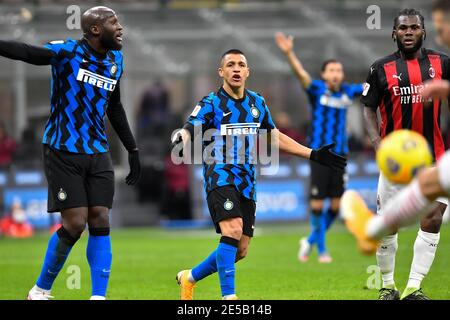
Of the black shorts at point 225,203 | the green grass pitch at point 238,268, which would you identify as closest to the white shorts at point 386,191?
the green grass pitch at point 238,268

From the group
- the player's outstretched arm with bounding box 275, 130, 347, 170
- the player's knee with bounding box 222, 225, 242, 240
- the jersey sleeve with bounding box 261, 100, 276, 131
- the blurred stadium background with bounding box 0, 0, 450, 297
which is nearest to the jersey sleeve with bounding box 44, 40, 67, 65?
the jersey sleeve with bounding box 261, 100, 276, 131

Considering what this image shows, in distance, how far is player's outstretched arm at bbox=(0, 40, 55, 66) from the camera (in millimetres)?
7180

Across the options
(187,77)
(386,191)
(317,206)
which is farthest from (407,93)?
(187,77)

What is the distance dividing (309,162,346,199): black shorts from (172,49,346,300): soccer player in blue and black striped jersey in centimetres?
513

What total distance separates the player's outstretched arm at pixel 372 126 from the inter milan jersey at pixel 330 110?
486 cm

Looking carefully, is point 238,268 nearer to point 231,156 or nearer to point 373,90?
point 231,156

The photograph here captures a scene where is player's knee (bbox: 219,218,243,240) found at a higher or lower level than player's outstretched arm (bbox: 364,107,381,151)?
lower

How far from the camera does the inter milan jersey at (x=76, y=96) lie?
7816mm

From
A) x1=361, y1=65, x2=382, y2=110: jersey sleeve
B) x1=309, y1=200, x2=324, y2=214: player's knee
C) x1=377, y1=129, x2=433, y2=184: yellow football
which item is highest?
x1=361, y1=65, x2=382, y2=110: jersey sleeve

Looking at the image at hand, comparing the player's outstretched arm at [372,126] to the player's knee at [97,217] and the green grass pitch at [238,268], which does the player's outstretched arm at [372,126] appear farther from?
the player's knee at [97,217]

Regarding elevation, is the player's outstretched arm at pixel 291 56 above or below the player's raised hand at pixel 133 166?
above

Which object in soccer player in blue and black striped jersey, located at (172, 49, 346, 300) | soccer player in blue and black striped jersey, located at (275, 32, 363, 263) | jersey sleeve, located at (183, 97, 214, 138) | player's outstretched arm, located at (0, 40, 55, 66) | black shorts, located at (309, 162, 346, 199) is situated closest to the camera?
player's outstretched arm, located at (0, 40, 55, 66)

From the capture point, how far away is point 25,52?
734 centimetres

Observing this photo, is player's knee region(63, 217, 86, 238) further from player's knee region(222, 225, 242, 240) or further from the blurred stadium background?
the blurred stadium background
